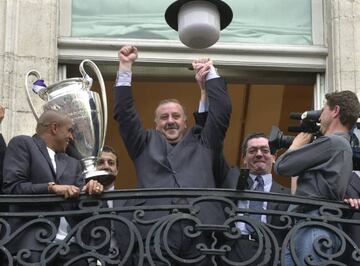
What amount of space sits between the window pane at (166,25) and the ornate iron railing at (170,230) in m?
2.68

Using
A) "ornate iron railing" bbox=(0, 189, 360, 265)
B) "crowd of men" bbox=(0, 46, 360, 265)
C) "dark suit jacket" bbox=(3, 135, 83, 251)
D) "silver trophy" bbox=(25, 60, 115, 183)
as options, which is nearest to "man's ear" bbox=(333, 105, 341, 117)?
"crowd of men" bbox=(0, 46, 360, 265)

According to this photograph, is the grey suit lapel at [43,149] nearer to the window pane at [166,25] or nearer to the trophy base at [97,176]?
the trophy base at [97,176]

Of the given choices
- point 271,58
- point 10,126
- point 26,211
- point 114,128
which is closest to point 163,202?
point 26,211

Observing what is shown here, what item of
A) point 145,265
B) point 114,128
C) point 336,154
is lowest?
point 145,265

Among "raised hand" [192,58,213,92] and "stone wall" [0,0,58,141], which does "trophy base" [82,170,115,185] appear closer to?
"raised hand" [192,58,213,92]

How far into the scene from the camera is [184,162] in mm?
7488

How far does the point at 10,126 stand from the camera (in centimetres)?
909

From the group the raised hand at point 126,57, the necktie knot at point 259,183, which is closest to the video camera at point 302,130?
the necktie knot at point 259,183

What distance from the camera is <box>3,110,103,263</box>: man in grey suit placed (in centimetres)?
723

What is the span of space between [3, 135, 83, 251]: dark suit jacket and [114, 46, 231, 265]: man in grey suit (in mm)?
384

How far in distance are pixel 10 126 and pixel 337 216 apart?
107 inches

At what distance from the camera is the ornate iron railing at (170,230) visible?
7.12 m

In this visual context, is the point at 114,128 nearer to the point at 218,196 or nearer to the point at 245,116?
the point at 245,116

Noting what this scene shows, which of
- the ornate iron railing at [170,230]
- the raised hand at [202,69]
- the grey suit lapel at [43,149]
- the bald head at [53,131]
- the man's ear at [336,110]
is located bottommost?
the ornate iron railing at [170,230]
